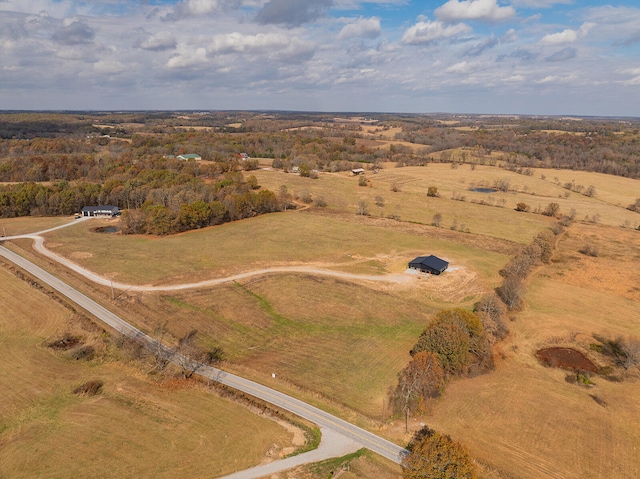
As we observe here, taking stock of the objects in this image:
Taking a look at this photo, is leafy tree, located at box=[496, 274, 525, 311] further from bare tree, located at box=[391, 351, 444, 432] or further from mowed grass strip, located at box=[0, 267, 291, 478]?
mowed grass strip, located at box=[0, 267, 291, 478]

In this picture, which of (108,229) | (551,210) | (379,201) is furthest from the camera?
(379,201)

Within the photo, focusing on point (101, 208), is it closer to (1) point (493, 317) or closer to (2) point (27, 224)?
(2) point (27, 224)

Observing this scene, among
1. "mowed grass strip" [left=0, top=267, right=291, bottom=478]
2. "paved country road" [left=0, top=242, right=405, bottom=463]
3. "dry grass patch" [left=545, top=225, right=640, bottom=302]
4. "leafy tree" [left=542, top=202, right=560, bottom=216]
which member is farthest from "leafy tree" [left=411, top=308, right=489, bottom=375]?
"leafy tree" [left=542, top=202, right=560, bottom=216]

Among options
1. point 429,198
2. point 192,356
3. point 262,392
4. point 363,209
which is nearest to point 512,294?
point 262,392

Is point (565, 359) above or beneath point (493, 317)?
beneath

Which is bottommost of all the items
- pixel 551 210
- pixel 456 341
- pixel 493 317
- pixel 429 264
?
pixel 493 317

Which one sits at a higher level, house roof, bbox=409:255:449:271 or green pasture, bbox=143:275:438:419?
house roof, bbox=409:255:449:271

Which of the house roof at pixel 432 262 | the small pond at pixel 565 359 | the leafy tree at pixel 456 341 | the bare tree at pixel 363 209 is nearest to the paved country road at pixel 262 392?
the leafy tree at pixel 456 341

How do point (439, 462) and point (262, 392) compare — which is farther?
point (262, 392)

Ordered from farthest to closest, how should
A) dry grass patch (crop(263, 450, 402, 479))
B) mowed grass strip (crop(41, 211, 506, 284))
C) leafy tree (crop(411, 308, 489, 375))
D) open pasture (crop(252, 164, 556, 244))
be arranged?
open pasture (crop(252, 164, 556, 244)) < mowed grass strip (crop(41, 211, 506, 284)) < leafy tree (crop(411, 308, 489, 375)) < dry grass patch (crop(263, 450, 402, 479))

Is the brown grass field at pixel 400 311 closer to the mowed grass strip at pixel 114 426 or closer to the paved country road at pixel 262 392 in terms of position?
the paved country road at pixel 262 392
